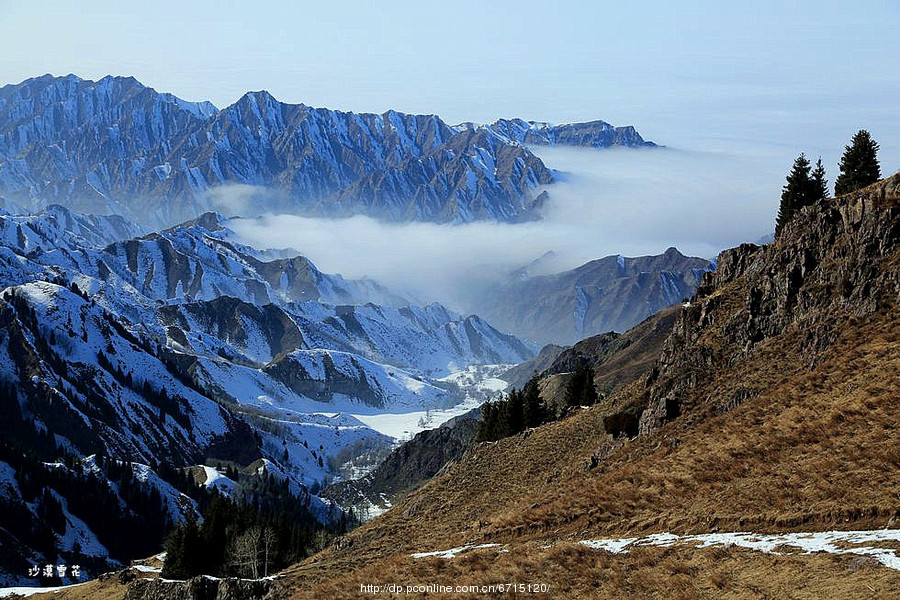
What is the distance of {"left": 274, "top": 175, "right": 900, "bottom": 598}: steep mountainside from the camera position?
32625 mm

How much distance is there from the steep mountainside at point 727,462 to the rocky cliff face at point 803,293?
145 mm

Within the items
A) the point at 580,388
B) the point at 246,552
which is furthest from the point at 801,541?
the point at 580,388

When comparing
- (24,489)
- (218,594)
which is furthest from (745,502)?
(24,489)

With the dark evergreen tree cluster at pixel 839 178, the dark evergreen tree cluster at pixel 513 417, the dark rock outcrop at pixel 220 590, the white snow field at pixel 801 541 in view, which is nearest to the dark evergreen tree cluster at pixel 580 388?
the dark evergreen tree cluster at pixel 513 417

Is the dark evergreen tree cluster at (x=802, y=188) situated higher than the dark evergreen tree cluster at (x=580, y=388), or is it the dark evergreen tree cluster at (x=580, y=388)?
the dark evergreen tree cluster at (x=802, y=188)

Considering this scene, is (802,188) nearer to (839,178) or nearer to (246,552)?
(839,178)

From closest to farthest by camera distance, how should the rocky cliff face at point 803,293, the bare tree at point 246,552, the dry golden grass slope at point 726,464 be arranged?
the dry golden grass slope at point 726,464
the rocky cliff face at point 803,293
the bare tree at point 246,552

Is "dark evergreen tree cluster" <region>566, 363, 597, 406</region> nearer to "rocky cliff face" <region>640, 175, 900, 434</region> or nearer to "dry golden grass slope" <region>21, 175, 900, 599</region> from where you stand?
"dry golden grass slope" <region>21, 175, 900, 599</region>

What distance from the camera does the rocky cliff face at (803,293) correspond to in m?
55.1

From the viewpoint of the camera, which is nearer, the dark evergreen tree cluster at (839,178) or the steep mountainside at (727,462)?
the steep mountainside at (727,462)

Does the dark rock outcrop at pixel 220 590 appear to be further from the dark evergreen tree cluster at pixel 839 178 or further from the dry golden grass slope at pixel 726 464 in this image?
the dark evergreen tree cluster at pixel 839 178

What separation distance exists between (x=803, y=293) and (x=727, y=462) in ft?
72.1

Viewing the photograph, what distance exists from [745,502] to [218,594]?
3029cm

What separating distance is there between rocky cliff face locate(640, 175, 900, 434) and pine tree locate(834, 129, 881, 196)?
24.5 metres
